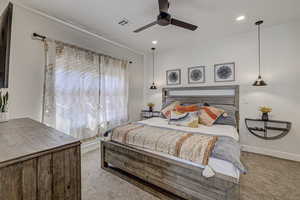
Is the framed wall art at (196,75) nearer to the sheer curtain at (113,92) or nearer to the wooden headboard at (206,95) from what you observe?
the wooden headboard at (206,95)

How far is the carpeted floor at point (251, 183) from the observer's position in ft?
5.68

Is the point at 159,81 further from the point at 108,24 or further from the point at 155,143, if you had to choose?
the point at 155,143

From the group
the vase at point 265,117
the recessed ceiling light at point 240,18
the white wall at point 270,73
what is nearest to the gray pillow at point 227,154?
the vase at point 265,117

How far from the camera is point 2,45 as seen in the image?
1438mm

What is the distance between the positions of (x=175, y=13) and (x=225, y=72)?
Answer: 196 centimetres

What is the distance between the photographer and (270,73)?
2906mm

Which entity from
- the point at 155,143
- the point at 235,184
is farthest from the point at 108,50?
the point at 235,184

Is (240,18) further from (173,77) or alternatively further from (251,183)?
(251,183)

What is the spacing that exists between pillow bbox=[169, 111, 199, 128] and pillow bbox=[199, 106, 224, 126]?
0.18m

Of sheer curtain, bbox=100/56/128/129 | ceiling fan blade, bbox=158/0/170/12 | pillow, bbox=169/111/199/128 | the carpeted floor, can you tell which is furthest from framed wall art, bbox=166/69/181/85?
the carpeted floor

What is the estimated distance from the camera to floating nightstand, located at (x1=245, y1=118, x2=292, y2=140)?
8.95 ft

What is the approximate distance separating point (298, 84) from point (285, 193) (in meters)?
2.14

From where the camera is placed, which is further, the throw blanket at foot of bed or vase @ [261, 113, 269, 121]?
vase @ [261, 113, 269, 121]

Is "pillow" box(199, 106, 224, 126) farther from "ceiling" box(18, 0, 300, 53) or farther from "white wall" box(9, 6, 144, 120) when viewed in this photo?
"white wall" box(9, 6, 144, 120)
